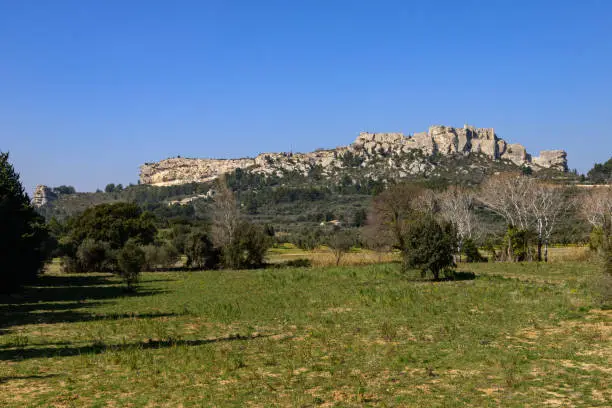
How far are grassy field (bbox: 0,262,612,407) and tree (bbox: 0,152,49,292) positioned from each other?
4571mm

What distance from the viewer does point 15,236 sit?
1251 inches

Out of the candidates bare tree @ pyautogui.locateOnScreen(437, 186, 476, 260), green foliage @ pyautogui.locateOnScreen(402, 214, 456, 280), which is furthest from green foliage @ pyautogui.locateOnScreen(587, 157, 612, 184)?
green foliage @ pyautogui.locateOnScreen(402, 214, 456, 280)

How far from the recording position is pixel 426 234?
30.1m

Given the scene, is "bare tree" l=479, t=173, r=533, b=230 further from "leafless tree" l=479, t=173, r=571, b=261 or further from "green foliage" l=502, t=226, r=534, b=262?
"green foliage" l=502, t=226, r=534, b=262

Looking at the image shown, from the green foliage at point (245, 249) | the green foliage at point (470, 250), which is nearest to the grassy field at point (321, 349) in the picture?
the green foliage at point (470, 250)

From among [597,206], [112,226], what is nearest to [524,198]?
[597,206]

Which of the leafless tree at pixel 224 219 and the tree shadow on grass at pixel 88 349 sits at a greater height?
the leafless tree at pixel 224 219

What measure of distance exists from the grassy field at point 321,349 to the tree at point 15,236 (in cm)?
457

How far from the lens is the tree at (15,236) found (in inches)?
1195

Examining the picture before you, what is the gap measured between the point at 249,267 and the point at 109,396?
42203mm

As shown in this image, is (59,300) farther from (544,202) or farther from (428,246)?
(544,202)

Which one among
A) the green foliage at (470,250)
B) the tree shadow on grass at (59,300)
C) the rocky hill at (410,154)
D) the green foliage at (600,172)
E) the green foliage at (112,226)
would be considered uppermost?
the rocky hill at (410,154)

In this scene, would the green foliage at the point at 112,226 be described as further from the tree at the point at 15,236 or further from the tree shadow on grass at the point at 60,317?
the tree shadow on grass at the point at 60,317

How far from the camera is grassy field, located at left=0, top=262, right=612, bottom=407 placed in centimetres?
1038
